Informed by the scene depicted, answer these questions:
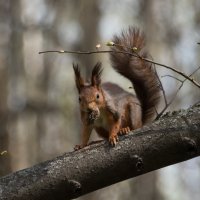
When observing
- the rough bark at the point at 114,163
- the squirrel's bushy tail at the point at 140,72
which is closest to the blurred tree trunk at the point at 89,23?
the squirrel's bushy tail at the point at 140,72

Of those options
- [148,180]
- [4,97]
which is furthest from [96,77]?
[148,180]

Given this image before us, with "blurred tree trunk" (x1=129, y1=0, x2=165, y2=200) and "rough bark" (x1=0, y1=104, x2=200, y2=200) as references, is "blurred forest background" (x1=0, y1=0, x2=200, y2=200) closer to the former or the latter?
"blurred tree trunk" (x1=129, y1=0, x2=165, y2=200)

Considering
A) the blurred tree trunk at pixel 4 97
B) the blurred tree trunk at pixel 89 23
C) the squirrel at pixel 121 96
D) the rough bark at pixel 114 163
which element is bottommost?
the rough bark at pixel 114 163

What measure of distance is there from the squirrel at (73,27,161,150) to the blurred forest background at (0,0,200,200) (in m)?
2.68

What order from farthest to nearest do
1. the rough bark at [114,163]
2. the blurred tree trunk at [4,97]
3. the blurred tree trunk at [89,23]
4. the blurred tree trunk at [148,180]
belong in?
the blurred tree trunk at [89,23] < the blurred tree trunk at [148,180] < the blurred tree trunk at [4,97] < the rough bark at [114,163]

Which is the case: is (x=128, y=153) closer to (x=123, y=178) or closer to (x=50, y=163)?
(x=123, y=178)

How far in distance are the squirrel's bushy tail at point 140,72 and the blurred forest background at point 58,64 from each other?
2.65m

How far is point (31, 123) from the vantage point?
26.0 feet

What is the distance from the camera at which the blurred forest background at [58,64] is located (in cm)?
703

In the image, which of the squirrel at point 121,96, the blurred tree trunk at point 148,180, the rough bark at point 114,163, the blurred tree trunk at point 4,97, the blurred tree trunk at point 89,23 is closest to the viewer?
the rough bark at point 114,163

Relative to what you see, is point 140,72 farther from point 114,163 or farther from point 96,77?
point 114,163

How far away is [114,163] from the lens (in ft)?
7.05

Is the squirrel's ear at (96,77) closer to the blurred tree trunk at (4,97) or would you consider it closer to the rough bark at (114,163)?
the rough bark at (114,163)

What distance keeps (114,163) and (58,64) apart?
8.53 metres
